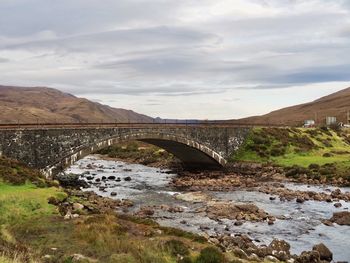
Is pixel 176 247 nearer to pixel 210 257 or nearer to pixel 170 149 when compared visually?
pixel 210 257

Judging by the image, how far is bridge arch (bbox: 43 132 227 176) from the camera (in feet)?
171

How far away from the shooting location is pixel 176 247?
2220 cm

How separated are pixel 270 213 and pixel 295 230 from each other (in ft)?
21.6

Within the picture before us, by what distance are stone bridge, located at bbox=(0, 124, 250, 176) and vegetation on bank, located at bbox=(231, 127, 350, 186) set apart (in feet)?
11.4

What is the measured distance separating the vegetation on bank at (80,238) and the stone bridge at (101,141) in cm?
1216

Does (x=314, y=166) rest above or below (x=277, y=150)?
below

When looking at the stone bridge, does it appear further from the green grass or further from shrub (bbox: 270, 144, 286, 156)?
the green grass

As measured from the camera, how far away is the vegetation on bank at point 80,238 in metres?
20.2

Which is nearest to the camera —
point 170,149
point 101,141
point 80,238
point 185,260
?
point 185,260

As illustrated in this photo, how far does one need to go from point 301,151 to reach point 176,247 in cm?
6787

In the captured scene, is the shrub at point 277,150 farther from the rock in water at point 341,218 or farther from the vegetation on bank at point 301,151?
the rock in water at point 341,218

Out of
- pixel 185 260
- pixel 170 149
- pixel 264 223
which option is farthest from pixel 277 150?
pixel 185 260

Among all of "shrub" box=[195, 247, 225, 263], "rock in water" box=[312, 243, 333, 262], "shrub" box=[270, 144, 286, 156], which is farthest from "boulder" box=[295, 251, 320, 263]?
"shrub" box=[270, 144, 286, 156]

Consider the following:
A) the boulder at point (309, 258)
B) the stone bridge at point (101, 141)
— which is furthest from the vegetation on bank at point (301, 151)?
the boulder at point (309, 258)
